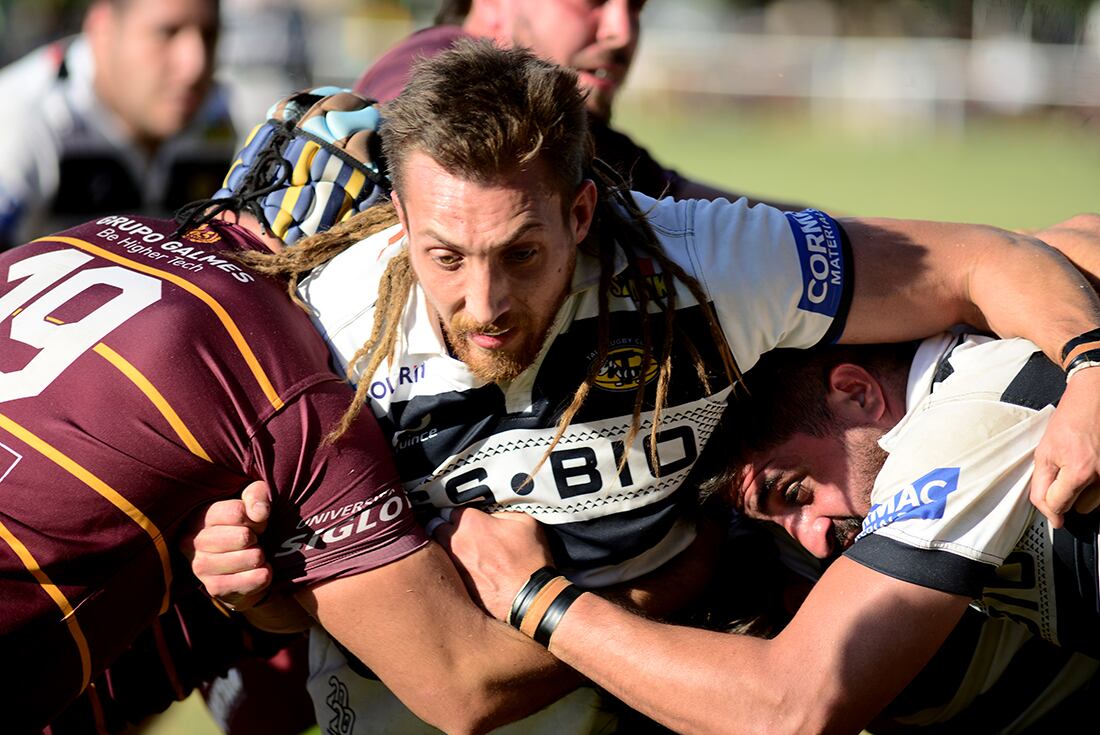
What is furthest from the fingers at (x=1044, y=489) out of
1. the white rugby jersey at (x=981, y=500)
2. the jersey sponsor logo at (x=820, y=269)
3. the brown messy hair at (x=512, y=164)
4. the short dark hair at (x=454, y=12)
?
the short dark hair at (x=454, y=12)

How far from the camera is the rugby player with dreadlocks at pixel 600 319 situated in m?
3.02

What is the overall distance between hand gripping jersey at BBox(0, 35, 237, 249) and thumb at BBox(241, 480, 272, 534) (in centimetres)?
343

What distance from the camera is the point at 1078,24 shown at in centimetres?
663

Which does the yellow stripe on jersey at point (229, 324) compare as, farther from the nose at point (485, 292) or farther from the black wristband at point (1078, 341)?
the black wristband at point (1078, 341)

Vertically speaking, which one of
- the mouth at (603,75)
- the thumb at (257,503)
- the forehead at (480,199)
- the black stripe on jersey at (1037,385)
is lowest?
the thumb at (257,503)

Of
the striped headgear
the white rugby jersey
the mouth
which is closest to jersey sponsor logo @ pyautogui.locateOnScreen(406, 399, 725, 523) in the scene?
the white rugby jersey

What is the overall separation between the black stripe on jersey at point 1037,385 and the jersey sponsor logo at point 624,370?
2.83ft

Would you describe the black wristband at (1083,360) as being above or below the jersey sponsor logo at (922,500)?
above

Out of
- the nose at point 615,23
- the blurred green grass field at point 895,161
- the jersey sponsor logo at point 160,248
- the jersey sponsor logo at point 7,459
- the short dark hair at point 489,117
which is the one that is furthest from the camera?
the blurred green grass field at point 895,161

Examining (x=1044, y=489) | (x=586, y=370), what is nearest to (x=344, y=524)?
(x=586, y=370)

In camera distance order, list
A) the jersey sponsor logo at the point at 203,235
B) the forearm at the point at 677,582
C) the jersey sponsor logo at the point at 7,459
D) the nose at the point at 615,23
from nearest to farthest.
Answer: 1. the jersey sponsor logo at the point at 7,459
2. the jersey sponsor logo at the point at 203,235
3. the forearm at the point at 677,582
4. the nose at the point at 615,23

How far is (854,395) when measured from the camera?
346 centimetres

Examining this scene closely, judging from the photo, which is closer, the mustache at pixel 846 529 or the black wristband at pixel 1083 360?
the black wristband at pixel 1083 360

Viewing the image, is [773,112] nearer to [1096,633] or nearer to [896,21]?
[896,21]
